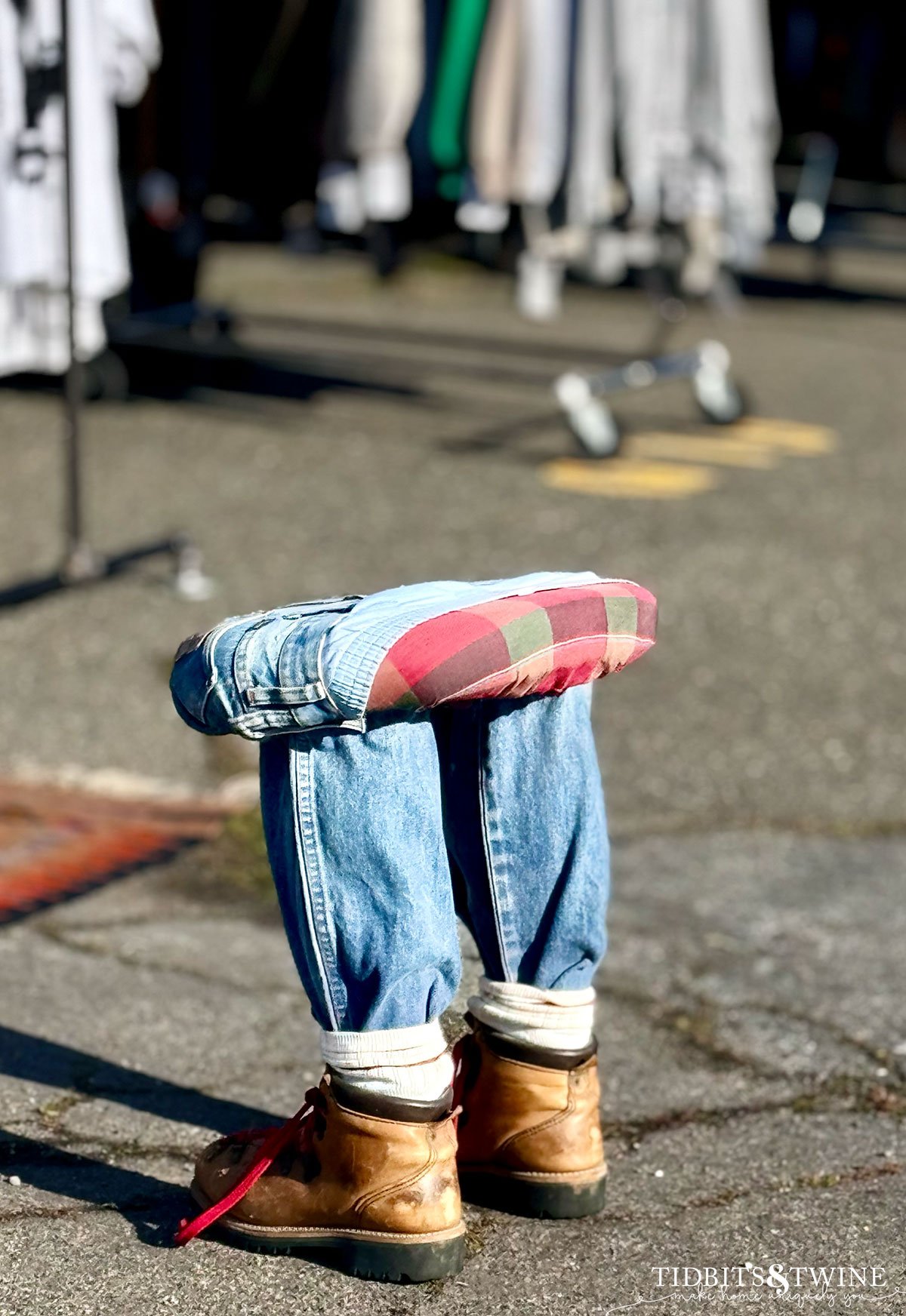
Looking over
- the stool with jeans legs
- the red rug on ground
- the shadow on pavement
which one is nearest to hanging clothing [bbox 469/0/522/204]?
the red rug on ground

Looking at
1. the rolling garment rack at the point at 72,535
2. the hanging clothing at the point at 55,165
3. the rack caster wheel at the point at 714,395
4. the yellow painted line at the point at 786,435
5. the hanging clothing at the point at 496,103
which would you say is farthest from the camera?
the rack caster wheel at the point at 714,395

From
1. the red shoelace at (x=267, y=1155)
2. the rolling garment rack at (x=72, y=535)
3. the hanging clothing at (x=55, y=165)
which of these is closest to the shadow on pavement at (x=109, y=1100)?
the red shoelace at (x=267, y=1155)

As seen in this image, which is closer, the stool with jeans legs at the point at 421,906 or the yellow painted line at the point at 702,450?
the stool with jeans legs at the point at 421,906

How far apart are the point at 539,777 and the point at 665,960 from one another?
1162 millimetres

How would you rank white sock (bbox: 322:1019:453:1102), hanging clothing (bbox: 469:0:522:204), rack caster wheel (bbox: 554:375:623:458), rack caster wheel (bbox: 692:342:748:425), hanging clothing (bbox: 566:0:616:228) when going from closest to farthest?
white sock (bbox: 322:1019:453:1102)
hanging clothing (bbox: 469:0:522:204)
hanging clothing (bbox: 566:0:616:228)
rack caster wheel (bbox: 554:375:623:458)
rack caster wheel (bbox: 692:342:748:425)

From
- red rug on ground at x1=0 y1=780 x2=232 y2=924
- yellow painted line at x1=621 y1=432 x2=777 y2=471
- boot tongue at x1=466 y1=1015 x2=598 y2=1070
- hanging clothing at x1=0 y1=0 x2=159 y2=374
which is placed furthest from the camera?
yellow painted line at x1=621 y1=432 x2=777 y2=471

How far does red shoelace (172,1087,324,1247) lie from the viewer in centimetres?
211

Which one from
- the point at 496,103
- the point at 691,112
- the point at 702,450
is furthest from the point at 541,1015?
the point at 691,112

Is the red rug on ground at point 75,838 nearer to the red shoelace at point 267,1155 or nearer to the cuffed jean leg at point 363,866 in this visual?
the red shoelace at point 267,1155

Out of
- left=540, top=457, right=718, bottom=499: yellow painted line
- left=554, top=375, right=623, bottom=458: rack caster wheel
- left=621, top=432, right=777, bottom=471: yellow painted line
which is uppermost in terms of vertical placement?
left=554, top=375, right=623, bottom=458: rack caster wheel

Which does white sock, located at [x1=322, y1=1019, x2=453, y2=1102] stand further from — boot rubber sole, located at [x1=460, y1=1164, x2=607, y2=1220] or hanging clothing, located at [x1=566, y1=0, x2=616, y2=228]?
hanging clothing, located at [x1=566, y1=0, x2=616, y2=228]

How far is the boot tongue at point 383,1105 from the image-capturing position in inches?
80.7

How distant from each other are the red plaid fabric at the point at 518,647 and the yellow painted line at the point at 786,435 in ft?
18.3

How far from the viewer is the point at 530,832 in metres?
2.15
